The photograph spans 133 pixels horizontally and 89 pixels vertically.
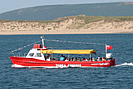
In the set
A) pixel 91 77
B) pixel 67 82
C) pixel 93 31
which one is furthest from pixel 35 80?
pixel 93 31

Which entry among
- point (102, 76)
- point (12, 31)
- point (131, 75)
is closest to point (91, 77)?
point (102, 76)

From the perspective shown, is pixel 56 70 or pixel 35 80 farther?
pixel 56 70

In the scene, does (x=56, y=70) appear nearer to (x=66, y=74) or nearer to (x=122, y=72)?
(x=66, y=74)

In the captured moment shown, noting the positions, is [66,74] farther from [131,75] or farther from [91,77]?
[131,75]

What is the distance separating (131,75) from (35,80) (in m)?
12.5

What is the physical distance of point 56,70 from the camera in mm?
50656

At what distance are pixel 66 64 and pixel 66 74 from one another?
4.42m

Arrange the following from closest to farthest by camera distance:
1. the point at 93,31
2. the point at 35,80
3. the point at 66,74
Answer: the point at 35,80 < the point at 66,74 < the point at 93,31

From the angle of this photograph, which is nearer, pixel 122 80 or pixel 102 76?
pixel 122 80

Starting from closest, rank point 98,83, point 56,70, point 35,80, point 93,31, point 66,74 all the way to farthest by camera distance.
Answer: point 98,83 → point 35,80 → point 66,74 → point 56,70 → point 93,31

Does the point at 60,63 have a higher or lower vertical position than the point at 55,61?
lower

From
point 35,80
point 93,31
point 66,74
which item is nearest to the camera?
point 35,80

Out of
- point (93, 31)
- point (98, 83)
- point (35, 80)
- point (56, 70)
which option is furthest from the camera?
point (93, 31)

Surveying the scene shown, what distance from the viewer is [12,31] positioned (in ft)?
646
